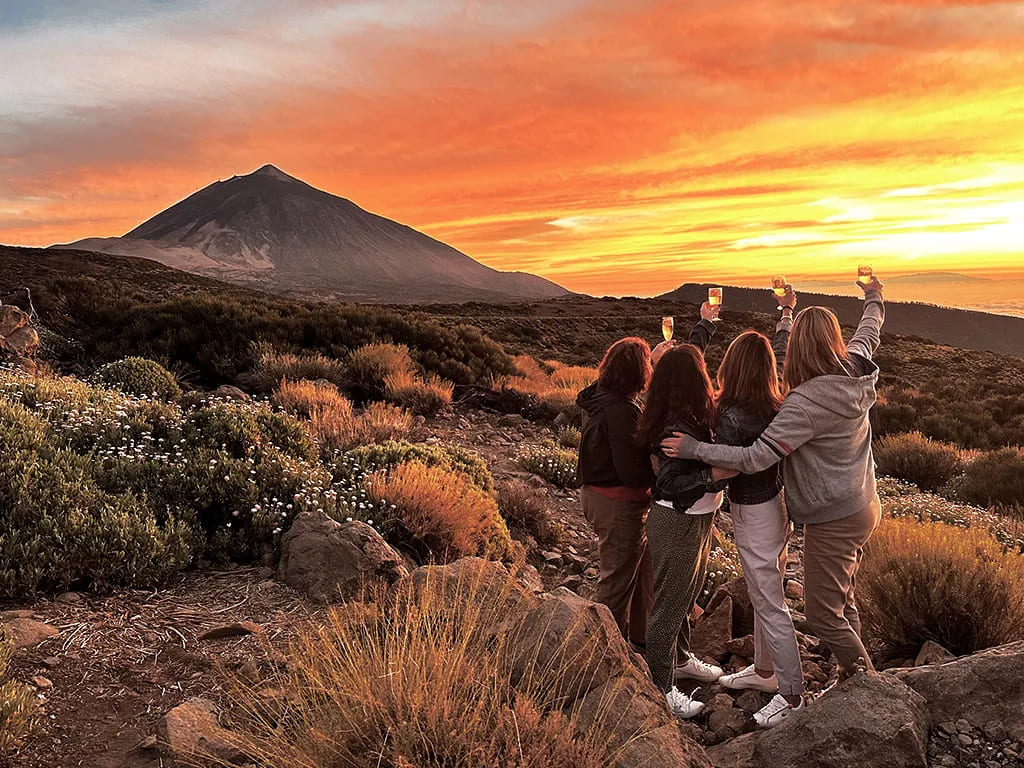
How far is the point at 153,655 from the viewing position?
3857 mm

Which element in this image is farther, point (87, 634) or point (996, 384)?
point (996, 384)

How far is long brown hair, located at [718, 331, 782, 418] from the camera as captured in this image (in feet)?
12.1

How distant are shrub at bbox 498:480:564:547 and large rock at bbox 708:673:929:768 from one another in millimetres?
3706

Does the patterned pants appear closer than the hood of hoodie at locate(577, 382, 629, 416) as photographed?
Yes

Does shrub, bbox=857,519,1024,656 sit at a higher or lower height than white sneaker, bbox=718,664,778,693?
higher

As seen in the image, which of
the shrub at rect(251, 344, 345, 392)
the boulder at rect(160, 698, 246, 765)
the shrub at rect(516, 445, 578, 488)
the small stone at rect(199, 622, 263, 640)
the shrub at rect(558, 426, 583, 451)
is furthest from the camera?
the shrub at rect(251, 344, 345, 392)

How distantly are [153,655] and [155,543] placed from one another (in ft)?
3.54

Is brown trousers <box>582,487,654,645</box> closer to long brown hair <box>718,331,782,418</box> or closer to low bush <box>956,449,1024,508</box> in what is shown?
long brown hair <box>718,331,782,418</box>

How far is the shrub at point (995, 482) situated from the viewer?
32.9 feet

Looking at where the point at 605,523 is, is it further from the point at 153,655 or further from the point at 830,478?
the point at 153,655

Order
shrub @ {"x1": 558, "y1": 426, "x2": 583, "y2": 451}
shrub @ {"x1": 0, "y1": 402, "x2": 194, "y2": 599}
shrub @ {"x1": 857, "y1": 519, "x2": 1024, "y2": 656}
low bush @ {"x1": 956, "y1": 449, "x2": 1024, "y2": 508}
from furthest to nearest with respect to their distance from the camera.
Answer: shrub @ {"x1": 558, "y1": 426, "x2": 583, "y2": 451} → low bush @ {"x1": 956, "y1": 449, "x2": 1024, "y2": 508} → shrub @ {"x1": 0, "y1": 402, "x2": 194, "y2": 599} → shrub @ {"x1": 857, "y1": 519, "x2": 1024, "y2": 656}

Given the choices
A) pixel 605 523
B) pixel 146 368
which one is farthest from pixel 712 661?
pixel 146 368

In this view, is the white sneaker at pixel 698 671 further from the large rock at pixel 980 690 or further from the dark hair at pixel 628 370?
the dark hair at pixel 628 370

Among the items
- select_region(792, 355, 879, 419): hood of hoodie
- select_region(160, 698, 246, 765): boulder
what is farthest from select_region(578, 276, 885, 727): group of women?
select_region(160, 698, 246, 765): boulder
